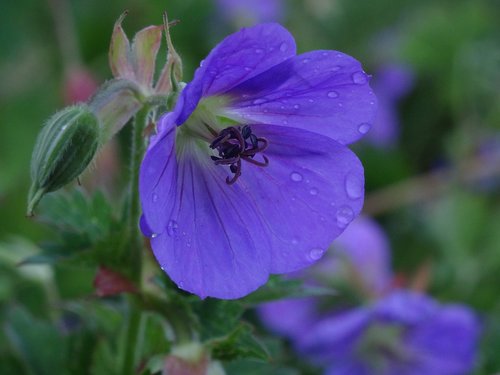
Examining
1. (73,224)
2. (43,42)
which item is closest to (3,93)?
(43,42)

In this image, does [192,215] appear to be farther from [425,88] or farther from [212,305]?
[425,88]

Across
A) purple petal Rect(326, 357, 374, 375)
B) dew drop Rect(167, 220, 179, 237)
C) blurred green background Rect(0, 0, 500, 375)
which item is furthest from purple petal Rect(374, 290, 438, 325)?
dew drop Rect(167, 220, 179, 237)

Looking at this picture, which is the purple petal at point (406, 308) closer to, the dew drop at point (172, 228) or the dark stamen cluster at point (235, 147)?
the dark stamen cluster at point (235, 147)

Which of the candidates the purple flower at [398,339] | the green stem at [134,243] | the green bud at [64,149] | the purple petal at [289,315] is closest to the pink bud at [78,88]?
the purple petal at [289,315]

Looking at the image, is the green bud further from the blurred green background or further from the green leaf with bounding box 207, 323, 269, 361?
the blurred green background

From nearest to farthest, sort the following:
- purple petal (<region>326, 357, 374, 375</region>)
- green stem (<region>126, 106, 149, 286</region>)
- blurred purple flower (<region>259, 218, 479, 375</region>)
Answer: green stem (<region>126, 106, 149, 286</region>), blurred purple flower (<region>259, 218, 479, 375</region>), purple petal (<region>326, 357, 374, 375</region>)
